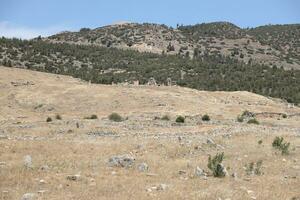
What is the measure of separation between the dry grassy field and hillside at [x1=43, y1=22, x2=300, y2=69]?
8633 cm

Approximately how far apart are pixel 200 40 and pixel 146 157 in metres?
132

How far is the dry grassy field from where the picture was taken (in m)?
15.9

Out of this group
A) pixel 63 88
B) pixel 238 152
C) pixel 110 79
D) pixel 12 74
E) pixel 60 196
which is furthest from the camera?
pixel 110 79

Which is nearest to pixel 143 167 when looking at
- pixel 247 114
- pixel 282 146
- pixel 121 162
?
pixel 121 162

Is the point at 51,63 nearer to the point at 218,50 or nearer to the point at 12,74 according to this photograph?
the point at 12,74

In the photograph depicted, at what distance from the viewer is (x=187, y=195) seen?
15.4 metres

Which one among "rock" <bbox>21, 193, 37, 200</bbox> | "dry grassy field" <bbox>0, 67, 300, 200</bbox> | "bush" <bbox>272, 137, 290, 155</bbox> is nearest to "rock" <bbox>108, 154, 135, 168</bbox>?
"dry grassy field" <bbox>0, 67, 300, 200</bbox>

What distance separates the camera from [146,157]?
22.3 metres

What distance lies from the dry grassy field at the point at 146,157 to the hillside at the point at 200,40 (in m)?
86.3

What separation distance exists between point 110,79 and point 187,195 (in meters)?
65.7

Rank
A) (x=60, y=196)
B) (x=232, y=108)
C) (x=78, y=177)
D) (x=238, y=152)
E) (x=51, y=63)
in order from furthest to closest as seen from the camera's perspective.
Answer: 1. (x=51, y=63)
2. (x=232, y=108)
3. (x=238, y=152)
4. (x=78, y=177)
5. (x=60, y=196)

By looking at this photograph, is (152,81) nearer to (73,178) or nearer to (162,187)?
(73,178)

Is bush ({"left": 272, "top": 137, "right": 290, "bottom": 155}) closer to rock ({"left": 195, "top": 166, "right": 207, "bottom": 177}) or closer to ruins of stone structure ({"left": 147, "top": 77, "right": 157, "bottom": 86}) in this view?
rock ({"left": 195, "top": 166, "right": 207, "bottom": 177})

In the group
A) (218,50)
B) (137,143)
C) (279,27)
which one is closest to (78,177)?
(137,143)
